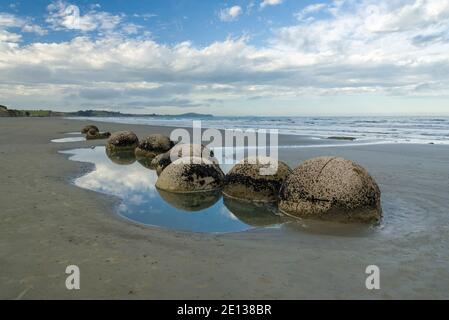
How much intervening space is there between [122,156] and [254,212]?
10072 millimetres

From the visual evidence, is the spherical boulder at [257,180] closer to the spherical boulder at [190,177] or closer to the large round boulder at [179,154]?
the spherical boulder at [190,177]

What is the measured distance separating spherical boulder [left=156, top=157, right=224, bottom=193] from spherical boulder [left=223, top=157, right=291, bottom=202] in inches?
27.6

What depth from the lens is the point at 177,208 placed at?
777cm

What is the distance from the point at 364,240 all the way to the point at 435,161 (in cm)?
991

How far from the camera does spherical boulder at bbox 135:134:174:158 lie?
16.1 meters

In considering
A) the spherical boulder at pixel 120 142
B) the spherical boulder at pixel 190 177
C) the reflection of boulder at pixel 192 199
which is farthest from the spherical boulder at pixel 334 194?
the spherical boulder at pixel 120 142

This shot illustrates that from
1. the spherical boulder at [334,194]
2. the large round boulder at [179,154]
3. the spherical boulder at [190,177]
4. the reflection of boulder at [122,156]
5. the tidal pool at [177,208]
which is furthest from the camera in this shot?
the reflection of boulder at [122,156]

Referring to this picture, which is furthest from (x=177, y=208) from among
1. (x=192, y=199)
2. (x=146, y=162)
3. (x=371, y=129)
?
(x=371, y=129)

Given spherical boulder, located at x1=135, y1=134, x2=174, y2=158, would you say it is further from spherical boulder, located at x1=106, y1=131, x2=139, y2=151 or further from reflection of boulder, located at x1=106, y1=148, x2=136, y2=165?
spherical boulder, located at x1=106, y1=131, x2=139, y2=151

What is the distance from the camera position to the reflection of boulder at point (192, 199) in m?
7.96

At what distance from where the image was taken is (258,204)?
818 centimetres

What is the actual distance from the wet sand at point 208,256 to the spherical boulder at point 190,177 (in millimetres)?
1675

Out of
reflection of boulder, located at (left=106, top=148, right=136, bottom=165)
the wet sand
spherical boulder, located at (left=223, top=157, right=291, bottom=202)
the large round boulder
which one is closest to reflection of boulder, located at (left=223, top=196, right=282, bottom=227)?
spherical boulder, located at (left=223, top=157, right=291, bottom=202)
